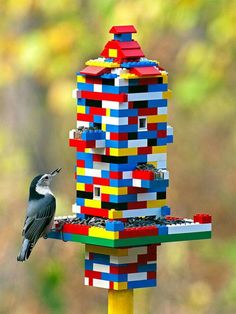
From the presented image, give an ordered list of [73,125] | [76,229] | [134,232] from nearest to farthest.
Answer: [134,232], [76,229], [73,125]

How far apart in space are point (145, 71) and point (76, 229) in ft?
2.34

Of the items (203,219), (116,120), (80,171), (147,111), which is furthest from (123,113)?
(203,219)

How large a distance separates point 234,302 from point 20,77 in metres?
2.99

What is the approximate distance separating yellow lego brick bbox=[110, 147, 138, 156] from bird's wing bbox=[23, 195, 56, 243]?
15.0 inches

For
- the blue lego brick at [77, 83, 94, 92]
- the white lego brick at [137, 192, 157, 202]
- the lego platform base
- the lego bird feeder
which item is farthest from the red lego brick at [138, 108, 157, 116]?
the lego platform base

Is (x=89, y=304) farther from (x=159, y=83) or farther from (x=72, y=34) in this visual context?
(x=159, y=83)

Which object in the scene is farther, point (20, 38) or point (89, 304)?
point (20, 38)

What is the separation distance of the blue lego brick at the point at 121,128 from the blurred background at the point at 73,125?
566 cm

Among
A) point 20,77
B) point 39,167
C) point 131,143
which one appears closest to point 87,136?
point 131,143

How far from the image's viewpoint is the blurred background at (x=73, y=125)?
49.8ft

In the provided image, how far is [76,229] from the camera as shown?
9.05 metres

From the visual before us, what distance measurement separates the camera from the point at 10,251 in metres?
15.4

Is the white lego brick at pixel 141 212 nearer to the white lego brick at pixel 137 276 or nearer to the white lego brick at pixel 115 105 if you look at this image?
the white lego brick at pixel 137 276

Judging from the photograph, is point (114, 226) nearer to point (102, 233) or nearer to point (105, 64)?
point (102, 233)
